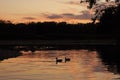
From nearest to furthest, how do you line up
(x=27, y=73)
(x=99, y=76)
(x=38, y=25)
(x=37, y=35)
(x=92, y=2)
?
(x=92, y=2) < (x=99, y=76) < (x=27, y=73) < (x=37, y=35) < (x=38, y=25)

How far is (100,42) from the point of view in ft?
409

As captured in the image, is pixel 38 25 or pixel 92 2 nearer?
pixel 92 2

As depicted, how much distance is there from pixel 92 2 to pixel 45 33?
10893 cm

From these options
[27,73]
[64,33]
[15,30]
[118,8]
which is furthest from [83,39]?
[27,73]

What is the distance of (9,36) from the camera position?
12925 centimetres

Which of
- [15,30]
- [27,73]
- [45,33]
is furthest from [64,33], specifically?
[27,73]

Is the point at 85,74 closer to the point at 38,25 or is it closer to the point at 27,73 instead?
the point at 27,73

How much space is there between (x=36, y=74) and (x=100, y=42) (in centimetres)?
8620

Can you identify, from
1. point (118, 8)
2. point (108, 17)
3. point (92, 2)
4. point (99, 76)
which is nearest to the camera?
point (92, 2)

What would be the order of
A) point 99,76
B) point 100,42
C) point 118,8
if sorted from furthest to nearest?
point 100,42 < point 118,8 < point 99,76

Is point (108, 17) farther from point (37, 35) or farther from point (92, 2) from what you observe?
point (37, 35)

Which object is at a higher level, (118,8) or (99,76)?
(118,8)

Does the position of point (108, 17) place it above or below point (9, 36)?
above

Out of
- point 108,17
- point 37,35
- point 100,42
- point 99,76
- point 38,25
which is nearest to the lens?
point 99,76
